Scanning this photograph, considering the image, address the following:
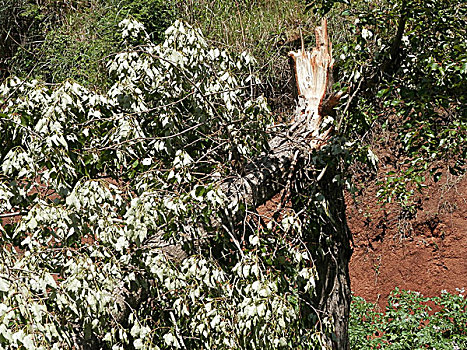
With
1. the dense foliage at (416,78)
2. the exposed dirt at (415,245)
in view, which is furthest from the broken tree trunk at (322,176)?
the exposed dirt at (415,245)

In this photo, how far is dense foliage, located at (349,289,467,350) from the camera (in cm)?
593

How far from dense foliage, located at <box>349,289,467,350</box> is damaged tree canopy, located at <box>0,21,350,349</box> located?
1.78m

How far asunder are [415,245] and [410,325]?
1.71 metres

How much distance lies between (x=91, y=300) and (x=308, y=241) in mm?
1843

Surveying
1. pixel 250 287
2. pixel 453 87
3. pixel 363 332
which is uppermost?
pixel 453 87

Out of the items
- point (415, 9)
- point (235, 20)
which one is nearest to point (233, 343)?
point (415, 9)

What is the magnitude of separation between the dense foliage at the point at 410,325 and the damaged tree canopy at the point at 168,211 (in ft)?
5.85

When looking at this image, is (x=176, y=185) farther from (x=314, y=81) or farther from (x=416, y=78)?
(x=416, y=78)

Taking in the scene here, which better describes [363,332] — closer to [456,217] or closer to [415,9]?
[456,217]

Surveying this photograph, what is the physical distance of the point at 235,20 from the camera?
7.98 metres

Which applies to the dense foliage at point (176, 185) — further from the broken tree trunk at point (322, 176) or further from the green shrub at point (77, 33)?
the green shrub at point (77, 33)

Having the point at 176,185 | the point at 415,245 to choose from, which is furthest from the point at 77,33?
the point at 176,185

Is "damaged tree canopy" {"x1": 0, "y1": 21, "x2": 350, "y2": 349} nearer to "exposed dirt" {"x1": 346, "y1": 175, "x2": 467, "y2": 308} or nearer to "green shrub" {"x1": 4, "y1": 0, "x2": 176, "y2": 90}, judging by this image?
"exposed dirt" {"x1": 346, "y1": 175, "x2": 467, "y2": 308}

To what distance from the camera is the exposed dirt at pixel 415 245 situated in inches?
293
